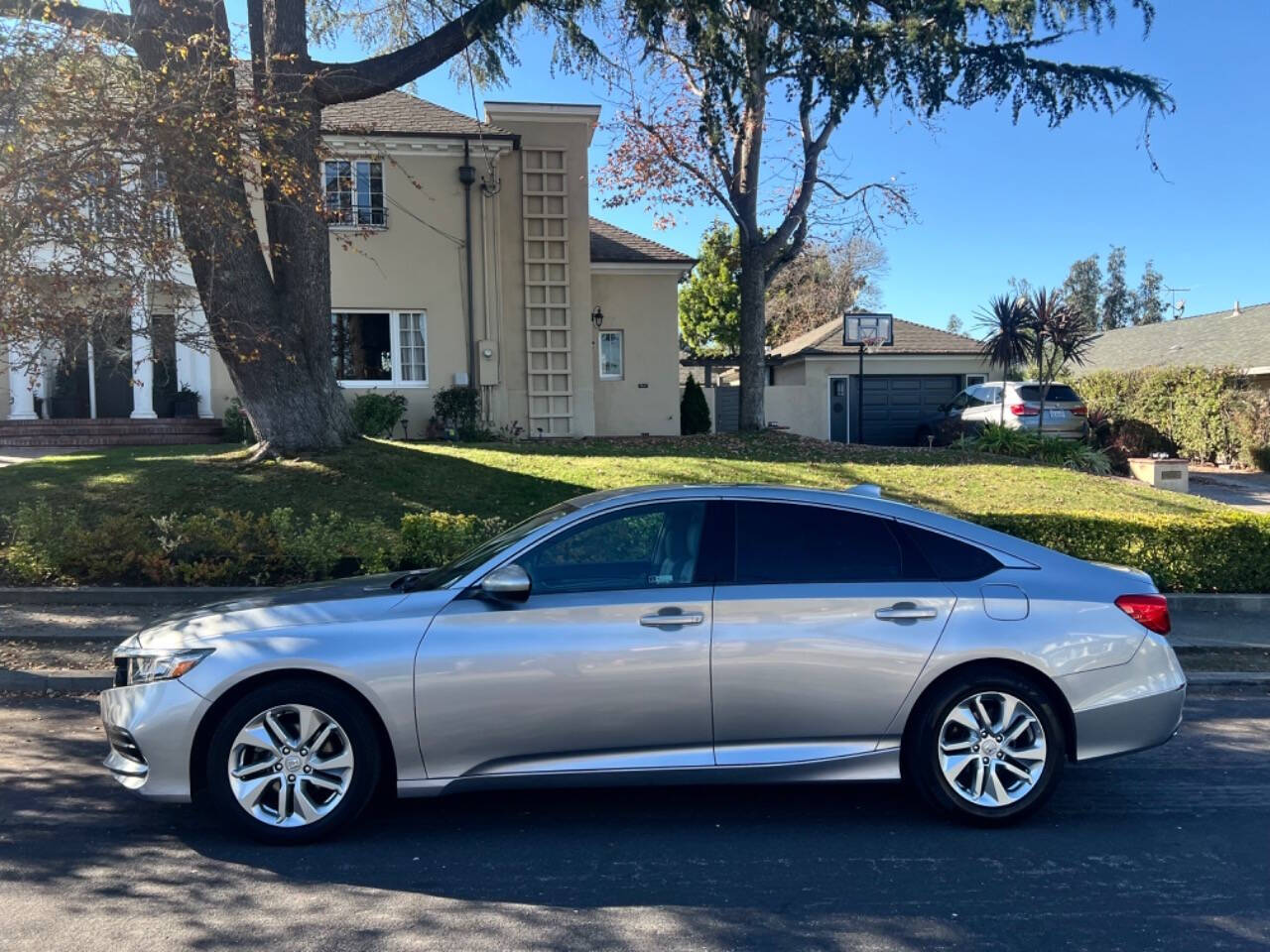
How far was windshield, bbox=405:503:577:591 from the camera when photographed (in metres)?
4.64

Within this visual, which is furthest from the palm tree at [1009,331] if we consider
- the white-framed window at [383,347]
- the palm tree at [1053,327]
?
the white-framed window at [383,347]

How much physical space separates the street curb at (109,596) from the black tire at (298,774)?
15.7 feet

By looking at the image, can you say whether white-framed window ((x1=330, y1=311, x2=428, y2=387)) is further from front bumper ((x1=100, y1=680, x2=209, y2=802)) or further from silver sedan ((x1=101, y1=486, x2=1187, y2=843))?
front bumper ((x1=100, y1=680, x2=209, y2=802))

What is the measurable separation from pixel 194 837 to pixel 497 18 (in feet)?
34.6

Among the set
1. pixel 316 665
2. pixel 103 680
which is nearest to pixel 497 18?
pixel 103 680

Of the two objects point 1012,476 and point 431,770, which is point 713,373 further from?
point 431,770

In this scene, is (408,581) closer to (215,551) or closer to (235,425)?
(215,551)

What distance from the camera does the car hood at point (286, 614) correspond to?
4.34 meters

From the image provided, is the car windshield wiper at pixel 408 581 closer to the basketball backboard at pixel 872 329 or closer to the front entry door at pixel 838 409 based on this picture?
the basketball backboard at pixel 872 329

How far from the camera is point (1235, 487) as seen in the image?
18031mm

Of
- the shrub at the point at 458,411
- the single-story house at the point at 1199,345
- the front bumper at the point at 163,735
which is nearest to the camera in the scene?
Answer: the front bumper at the point at 163,735

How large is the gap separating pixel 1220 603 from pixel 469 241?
46.4 feet

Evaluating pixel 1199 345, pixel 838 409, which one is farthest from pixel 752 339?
pixel 1199 345

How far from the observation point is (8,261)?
7.27 m
